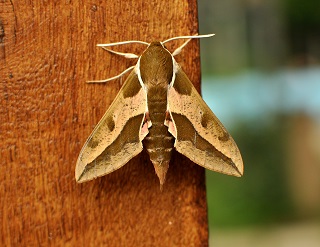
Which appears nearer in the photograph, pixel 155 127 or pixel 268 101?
pixel 155 127

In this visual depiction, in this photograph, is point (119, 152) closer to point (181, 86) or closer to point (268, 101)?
point (181, 86)

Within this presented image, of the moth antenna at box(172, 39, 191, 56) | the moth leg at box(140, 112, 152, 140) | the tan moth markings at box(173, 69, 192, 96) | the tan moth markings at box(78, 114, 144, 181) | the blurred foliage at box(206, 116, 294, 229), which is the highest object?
the moth antenna at box(172, 39, 191, 56)

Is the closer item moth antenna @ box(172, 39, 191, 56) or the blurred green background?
moth antenna @ box(172, 39, 191, 56)

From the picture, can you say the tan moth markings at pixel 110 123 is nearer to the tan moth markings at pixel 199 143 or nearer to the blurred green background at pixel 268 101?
the tan moth markings at pixel 199 143

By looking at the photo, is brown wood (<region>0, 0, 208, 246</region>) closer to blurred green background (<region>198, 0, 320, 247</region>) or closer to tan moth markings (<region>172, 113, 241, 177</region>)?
tan moth markings (<region>172, 113, 241, 177</region>)

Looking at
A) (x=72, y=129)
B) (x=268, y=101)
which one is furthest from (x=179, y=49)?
(x=268, y=101)

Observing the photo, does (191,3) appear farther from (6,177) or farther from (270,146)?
(270,146)

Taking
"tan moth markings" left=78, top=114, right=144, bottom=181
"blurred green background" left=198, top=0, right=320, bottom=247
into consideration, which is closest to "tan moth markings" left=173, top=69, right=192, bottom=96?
"tan moth markings" left=78, top=114, right=144, bottom=181
